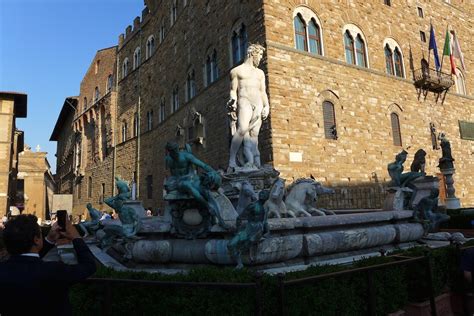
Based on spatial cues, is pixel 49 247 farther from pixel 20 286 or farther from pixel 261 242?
pixel 261 242

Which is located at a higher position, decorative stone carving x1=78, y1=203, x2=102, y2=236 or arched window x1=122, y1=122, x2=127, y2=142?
arched window x1=122, y1=122, x2=127, y2=142

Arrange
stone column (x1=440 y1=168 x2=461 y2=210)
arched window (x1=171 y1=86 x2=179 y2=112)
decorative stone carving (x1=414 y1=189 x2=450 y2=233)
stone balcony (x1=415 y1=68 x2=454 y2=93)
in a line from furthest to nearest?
arched window (x1=171 y1=86 x2=179 y2=112) < stone balcony (x1=415 y1=68 x2=454 y2=93) < stone column (x1=440 y1=168 x2=461 y2=210) < decorative stone carving (x1=414 y1=189 x2=450 y2=233)

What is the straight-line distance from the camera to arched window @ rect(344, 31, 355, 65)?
14378mm

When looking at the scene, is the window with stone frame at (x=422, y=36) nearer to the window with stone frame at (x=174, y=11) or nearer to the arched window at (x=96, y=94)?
the window with stone frame at (x=174, y=11)

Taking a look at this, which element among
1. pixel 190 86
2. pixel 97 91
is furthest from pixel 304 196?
pixel 97 91

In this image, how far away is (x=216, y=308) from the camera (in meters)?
2.76

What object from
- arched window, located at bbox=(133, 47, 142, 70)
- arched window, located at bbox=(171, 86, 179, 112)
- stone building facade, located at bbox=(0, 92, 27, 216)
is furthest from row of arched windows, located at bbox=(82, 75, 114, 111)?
arched window, located at bbox=(171, 86, 179, 112)

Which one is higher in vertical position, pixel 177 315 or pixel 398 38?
pixel 398 38

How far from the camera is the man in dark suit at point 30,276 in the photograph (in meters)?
1.57

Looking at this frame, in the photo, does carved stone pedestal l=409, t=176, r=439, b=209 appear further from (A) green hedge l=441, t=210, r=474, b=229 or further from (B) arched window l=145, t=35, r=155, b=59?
(B) arched window l=145, t=35, r=155, b=59

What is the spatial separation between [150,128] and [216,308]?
2162 cm

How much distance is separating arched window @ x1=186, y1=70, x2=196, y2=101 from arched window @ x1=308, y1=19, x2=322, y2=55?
21.8ft

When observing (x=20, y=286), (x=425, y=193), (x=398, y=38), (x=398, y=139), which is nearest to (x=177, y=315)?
(x=20, y=286)

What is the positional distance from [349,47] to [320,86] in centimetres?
288
